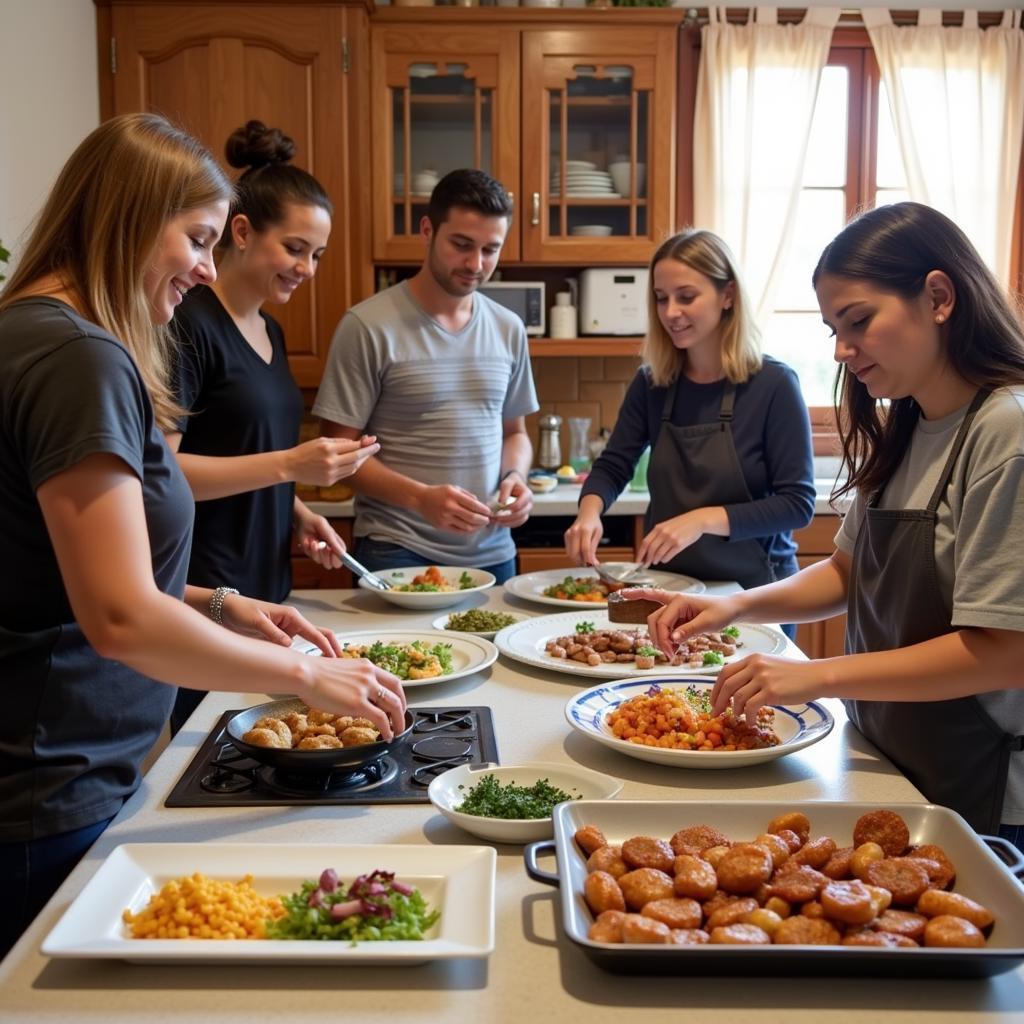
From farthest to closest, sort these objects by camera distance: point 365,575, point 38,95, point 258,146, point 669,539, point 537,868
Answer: point 38,95
point 258,146
point 365,575
point 669,539
point 537,868

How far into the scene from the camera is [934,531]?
1.48 meters

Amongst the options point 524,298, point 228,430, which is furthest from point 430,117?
point 228,430

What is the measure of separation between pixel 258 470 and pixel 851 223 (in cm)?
118

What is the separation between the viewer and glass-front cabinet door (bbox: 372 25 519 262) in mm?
3908

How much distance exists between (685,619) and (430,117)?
109 inches

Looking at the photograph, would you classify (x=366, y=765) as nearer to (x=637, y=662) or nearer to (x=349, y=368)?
(x=637, y=662)

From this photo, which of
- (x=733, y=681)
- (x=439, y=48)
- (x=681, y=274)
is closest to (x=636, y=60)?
(x=439, y=48)

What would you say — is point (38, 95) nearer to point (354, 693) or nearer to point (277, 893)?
point (354, 693)

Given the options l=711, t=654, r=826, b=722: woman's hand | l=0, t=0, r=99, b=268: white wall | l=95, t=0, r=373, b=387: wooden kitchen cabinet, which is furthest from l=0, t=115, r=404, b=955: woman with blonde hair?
l=95, t=0, r=373, b=387: wooden kitchen cabinet

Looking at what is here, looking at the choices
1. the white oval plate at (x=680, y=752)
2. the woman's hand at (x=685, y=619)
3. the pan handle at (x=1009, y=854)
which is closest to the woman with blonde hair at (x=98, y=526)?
the white oval plate at (x=680, y=752)

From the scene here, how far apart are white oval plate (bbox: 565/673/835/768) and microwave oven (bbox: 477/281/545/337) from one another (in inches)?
98.8

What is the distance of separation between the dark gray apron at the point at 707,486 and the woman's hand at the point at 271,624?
1.16 m

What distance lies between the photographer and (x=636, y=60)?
3.97 m

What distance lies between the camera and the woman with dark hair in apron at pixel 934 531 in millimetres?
1352
